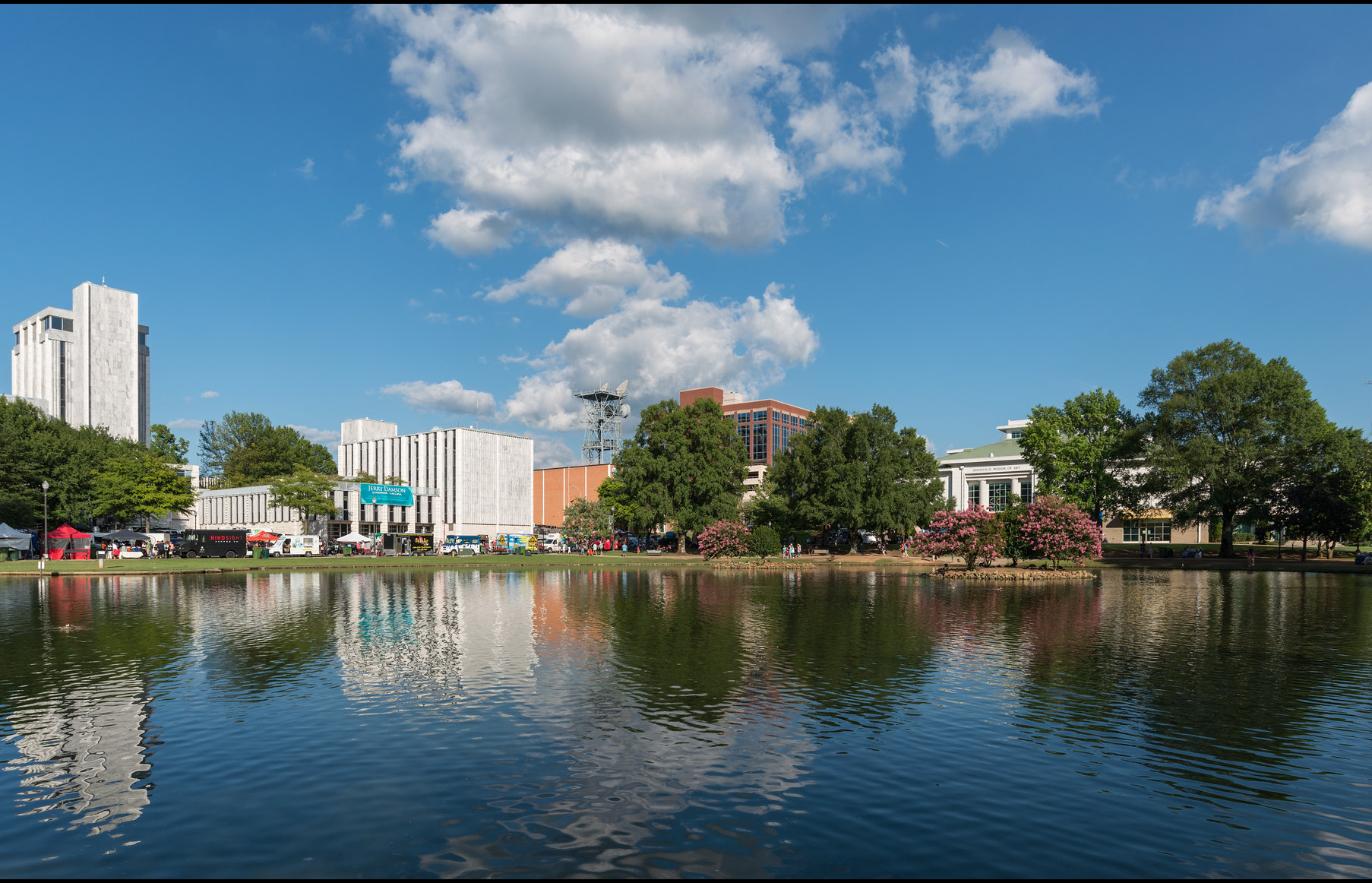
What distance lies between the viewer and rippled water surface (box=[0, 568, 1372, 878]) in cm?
893

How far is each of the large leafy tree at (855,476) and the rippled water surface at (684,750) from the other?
→ 164ft

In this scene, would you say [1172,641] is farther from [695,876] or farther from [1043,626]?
[695,876]

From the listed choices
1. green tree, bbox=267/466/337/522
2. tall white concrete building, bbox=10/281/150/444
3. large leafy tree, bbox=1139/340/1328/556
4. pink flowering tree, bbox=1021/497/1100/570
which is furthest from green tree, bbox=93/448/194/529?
large leafy tree, bbox=1139/340/1328/556

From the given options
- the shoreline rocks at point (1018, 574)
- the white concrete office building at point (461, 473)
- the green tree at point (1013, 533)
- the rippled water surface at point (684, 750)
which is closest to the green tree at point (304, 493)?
the white concrete office building at point (461, 473)

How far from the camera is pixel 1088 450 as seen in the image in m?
78.4

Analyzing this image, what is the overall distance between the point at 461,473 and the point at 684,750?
111703mm

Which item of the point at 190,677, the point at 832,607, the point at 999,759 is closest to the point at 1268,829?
the point at 999,759

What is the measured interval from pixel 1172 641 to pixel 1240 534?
94.2 m

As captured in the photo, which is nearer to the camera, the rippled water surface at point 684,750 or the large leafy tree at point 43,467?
the rippled water surface at point 684,750

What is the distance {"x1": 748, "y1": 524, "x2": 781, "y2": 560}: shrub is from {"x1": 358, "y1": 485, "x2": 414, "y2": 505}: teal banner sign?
4999 cm

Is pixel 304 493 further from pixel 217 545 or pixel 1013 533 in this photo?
pixel 1013 533

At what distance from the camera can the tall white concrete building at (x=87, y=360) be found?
5906 inches

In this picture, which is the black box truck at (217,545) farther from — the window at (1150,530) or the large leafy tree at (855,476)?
the window at (1150,530)

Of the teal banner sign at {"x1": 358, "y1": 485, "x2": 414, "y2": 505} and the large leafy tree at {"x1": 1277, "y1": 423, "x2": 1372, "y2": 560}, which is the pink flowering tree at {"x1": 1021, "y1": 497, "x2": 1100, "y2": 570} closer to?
the large leafy tree at {"x1": 1277, "y1": 423, "x2": 1372, "y2": 560}
